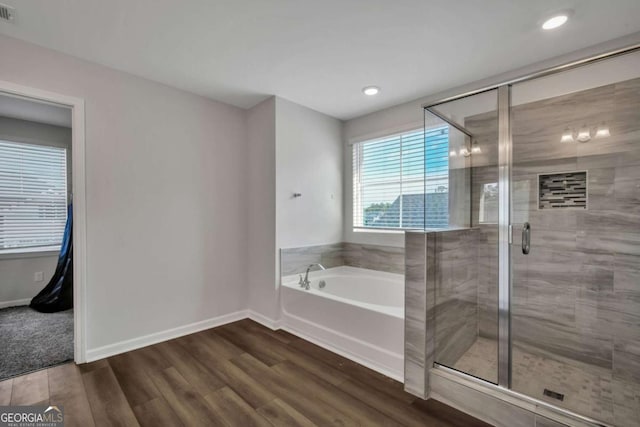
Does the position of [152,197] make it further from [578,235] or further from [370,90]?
[578,235]

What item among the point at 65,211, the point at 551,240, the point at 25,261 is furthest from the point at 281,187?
the point at 25,261

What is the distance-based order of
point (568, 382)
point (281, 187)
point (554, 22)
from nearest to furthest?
point (554, 22), point (568, 382), point (281, 187)

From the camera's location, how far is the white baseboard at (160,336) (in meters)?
2.51

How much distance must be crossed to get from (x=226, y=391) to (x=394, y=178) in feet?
8.80

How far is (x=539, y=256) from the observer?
250cm

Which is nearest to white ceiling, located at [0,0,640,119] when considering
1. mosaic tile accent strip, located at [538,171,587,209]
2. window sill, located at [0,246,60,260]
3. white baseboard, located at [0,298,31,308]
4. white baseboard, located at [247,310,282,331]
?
mosaic tile accent strip, located at [538,171,587,209]

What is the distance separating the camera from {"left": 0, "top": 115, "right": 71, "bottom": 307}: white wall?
12.4 ft

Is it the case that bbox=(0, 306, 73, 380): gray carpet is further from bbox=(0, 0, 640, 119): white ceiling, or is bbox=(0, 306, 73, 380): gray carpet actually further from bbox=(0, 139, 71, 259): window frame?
bbox=(0, 0, 640, 119): white ceiling

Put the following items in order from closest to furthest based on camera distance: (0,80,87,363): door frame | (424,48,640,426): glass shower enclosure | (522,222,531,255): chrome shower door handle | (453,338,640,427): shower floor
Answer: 1. (453,338,640,427): shower floor
2. (424,48,640,426): glass shower enclosure
3. (522,222,531,255): chrome shower door handle
4. (0,80,87,363): door frame

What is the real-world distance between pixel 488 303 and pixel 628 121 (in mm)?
1597

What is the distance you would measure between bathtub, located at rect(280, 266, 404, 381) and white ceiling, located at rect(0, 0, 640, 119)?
202cm

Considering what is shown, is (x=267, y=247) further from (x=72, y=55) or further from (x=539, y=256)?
(x=539, y=256)

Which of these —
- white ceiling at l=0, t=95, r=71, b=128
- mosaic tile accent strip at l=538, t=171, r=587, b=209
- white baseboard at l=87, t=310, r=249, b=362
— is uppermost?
white ceiling at l=0, t=95, r=71, b=128

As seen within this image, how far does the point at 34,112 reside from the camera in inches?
143
